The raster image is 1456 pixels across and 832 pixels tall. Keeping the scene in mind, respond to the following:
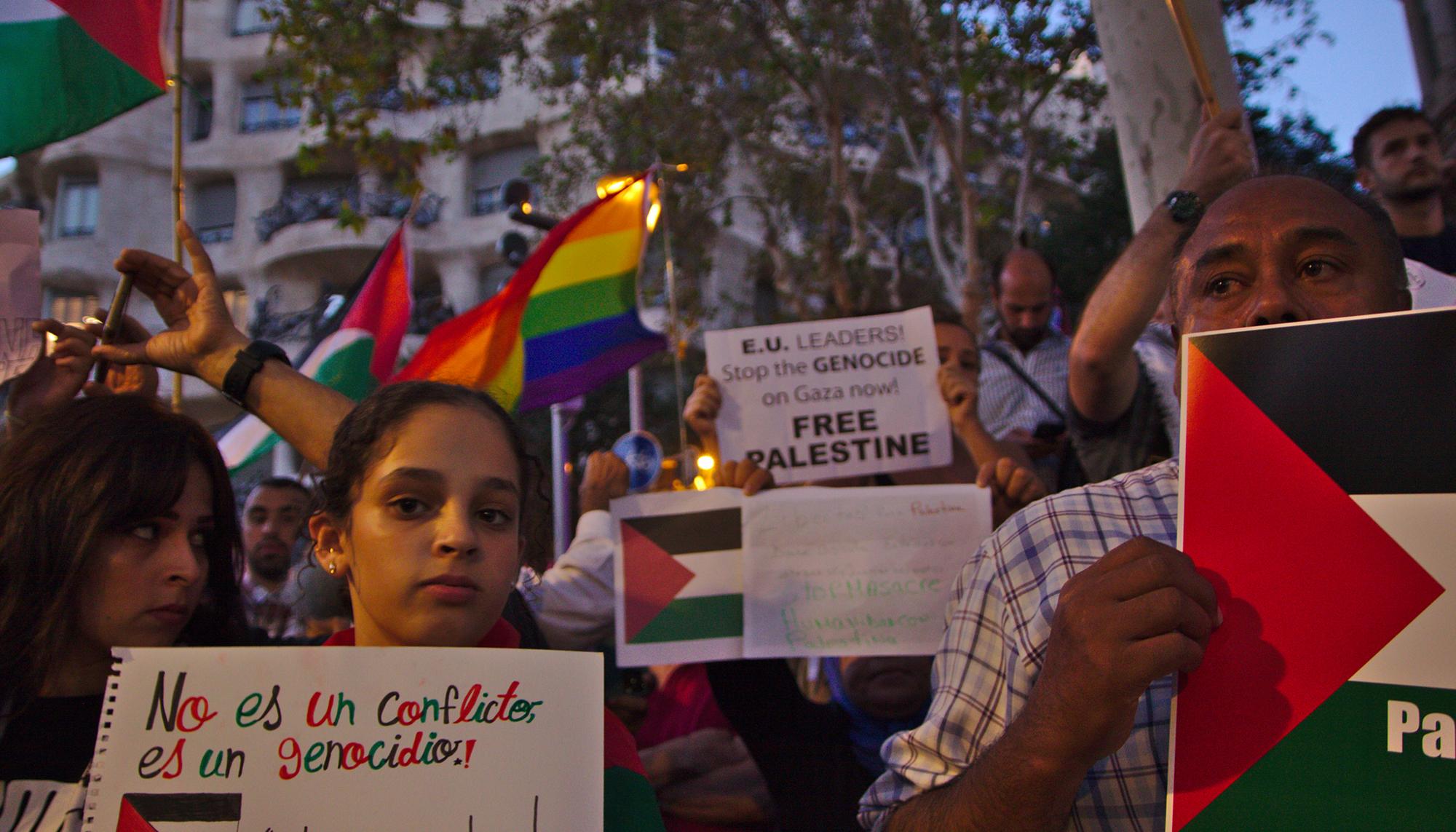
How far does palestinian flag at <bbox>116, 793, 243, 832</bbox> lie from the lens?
1.44 m

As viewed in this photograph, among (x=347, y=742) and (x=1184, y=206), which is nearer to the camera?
(x=347, y=742)

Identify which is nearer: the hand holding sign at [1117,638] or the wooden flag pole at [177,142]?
the hand holding sign at [1117,638]

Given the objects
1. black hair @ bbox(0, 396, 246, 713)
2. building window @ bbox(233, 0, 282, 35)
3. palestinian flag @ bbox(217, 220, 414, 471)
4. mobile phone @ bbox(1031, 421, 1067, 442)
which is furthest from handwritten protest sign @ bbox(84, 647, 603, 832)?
building window @ bbox(233, 0, 282, 35)

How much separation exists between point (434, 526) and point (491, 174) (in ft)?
94.6

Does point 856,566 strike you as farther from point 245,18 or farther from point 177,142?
point 245,18

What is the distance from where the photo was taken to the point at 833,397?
3539mm

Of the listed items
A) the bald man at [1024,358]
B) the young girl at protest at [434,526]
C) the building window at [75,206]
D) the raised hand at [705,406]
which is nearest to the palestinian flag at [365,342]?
the raised hand at [705,406]

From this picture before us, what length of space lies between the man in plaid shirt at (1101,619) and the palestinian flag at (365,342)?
4307 millimetres

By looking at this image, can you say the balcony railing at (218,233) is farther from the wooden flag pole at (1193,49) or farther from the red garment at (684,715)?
the wooden flag pole at (1193,49)

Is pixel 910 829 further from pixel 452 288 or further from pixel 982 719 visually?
pixel 452 288

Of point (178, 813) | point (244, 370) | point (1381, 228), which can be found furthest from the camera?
point (244, 370)

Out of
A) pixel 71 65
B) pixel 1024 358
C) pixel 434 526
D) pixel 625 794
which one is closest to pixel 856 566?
pixel 625 794

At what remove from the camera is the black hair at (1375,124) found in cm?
370

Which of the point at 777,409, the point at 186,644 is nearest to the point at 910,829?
the point at 186,644
